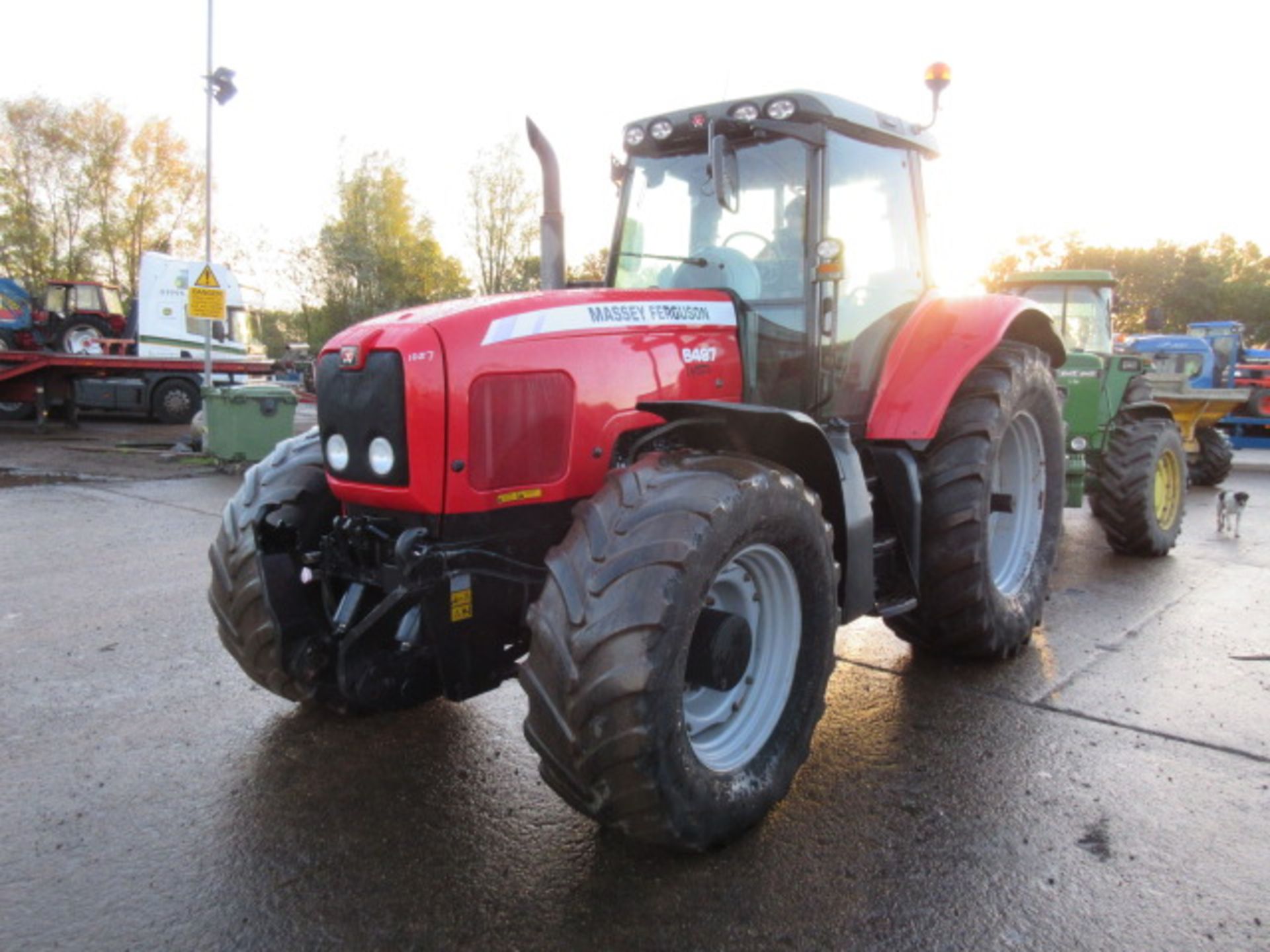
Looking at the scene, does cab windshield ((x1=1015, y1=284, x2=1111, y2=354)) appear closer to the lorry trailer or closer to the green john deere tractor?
the green john deere tractor

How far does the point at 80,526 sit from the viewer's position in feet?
25.9

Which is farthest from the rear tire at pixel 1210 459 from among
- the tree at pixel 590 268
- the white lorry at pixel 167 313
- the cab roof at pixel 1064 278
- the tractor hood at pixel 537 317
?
the white lorry at pixel 167 313

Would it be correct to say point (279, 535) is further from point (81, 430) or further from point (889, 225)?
point (81, 430)

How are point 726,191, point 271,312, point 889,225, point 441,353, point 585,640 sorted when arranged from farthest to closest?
point 271,312 < point 889,225 < point 726,191 < point 441,353 < point 585,640

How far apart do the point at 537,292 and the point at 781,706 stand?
1630mm

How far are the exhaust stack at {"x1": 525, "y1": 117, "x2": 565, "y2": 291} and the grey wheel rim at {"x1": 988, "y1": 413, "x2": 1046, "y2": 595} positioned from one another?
2.48m

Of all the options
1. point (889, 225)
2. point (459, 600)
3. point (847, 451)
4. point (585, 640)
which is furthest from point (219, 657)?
point (889, 225)

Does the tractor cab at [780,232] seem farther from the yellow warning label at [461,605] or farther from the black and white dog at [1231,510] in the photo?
the black and white dog at [1231,510]

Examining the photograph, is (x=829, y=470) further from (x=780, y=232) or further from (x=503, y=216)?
(x=503, y=216)

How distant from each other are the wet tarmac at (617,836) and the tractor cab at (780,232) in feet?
4.78

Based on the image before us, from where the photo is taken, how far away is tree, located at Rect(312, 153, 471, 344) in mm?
39438

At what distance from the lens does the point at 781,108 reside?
3609 mm

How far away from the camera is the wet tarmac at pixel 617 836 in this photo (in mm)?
2422

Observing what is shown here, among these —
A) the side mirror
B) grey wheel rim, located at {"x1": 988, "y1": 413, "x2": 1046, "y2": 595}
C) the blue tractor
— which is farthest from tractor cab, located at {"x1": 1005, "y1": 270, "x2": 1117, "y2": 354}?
the blue tractor
